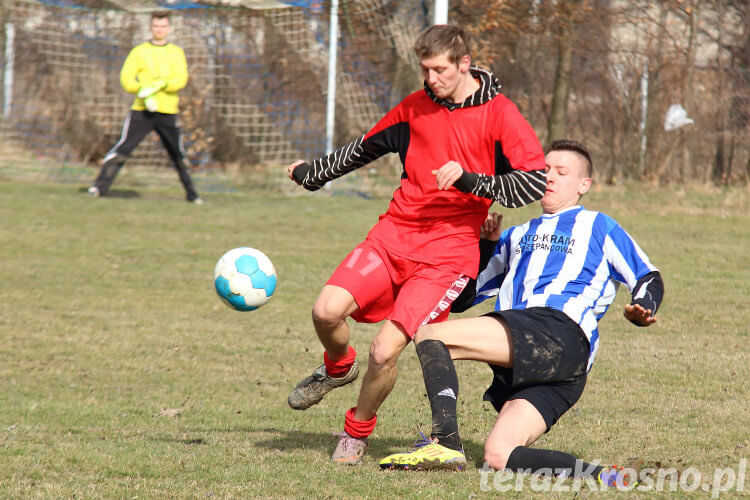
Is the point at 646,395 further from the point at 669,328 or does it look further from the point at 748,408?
the point at 669,328

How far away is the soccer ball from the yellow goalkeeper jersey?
25.3 feet

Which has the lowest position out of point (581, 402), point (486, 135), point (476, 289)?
point (581, 402)

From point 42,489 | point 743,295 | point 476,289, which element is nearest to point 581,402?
point 476,289

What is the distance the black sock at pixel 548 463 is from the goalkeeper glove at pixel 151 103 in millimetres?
9242

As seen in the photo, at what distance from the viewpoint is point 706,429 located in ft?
14.3

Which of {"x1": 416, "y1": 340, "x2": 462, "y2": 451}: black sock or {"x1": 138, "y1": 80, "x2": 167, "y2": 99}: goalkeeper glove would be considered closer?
{"x1": 416, "y1": 340, "x2": 462, "y2": 451}: black sock

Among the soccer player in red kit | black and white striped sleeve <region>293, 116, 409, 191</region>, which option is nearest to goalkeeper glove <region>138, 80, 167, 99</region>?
black and white striped sleeve <region>293, 116, 409, 191</region>

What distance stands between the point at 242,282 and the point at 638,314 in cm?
205

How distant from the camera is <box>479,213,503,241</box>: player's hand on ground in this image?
4.27m

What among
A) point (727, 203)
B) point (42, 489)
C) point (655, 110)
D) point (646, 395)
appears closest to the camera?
point (42, 489)

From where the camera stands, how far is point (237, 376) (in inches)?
222

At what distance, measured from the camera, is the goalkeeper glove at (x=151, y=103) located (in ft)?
38.6

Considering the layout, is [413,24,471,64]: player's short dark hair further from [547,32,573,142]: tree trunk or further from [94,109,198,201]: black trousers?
[547,32,573,142]: tree trunk

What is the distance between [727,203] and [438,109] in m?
10.6
